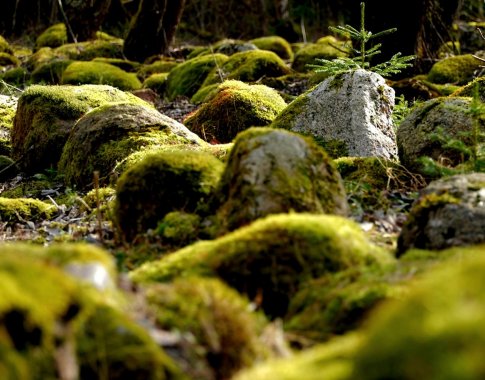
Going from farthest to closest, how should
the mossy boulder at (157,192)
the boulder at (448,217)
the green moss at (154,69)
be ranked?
the green moss at (154,69) < the mossy boulder at (157,192) < the boulder at (448,217)

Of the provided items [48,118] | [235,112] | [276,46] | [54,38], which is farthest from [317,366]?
[54,38]

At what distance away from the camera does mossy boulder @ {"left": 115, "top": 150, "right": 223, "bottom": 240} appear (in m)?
4.92

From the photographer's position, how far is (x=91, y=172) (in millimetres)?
7918

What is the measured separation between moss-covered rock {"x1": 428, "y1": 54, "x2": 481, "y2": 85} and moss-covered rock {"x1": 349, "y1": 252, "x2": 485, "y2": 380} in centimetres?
1151

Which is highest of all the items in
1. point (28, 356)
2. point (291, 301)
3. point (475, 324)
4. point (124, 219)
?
point (475, 324)

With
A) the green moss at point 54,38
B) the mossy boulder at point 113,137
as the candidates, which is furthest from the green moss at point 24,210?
the green moss at point 54,38

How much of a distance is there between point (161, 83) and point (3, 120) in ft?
15.6

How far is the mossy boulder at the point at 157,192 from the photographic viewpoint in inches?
194

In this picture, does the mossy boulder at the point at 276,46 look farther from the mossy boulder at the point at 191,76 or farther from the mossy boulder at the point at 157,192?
the mossy boulder at the point at 157,192

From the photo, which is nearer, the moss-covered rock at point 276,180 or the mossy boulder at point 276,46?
the moss-covered rock at point 276,180

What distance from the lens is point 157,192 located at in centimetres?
494

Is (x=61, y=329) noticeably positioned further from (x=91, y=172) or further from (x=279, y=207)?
(x=91, y=172)

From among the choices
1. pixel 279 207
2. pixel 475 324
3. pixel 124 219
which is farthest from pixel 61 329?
pixel 124 219

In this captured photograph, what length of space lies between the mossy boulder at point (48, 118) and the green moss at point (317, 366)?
25.2 ft
